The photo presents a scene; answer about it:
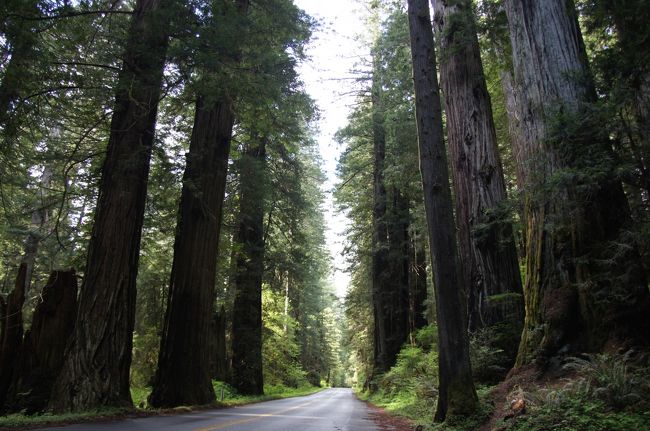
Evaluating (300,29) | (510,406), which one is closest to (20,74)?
(300,29)

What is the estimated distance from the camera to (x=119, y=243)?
977 centimetres

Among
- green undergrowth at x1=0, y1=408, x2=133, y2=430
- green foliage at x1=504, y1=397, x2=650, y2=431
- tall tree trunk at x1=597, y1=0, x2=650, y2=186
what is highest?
tall tree trunk at x1=597, y1=0, x2=650, y2=186

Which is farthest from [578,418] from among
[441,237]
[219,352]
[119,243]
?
[219,352]

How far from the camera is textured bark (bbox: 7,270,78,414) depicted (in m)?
9.23

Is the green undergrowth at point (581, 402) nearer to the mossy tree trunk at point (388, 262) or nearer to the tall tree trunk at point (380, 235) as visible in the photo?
the mossy tree trunk at point (388, 262)

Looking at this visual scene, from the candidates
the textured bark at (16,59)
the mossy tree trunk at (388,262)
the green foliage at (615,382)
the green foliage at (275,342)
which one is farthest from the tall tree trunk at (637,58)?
the green foliage at (275,342)

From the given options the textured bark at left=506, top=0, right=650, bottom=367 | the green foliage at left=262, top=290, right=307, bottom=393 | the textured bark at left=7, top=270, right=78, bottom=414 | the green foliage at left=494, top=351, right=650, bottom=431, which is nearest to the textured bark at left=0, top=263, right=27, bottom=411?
the textured bark at left=7, top=270, right=78, bottom=414

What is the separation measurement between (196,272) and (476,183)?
7501mm

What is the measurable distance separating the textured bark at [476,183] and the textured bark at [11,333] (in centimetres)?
971

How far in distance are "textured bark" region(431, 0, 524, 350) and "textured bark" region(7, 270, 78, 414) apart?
8.82m

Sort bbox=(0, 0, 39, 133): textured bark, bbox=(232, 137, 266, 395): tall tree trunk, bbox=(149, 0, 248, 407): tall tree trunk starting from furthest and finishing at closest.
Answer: bbox=(232, 137, 266, 395): tall tree trunk
bbox=(149, 0, 248, 407): tall tree trunk
bbox=(0, 0, 39, 133): textured bark

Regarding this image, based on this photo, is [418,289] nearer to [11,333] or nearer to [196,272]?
[196,272]

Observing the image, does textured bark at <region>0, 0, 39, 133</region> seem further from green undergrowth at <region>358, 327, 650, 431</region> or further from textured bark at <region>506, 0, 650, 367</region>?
green undergrowth at <region>358, 327, 650, 431</region>

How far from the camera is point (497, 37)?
9.91 metres
